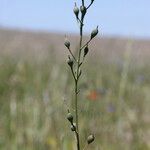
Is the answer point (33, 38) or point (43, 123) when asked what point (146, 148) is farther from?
point (33, 38)

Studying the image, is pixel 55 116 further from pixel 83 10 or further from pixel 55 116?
pixel 83 10

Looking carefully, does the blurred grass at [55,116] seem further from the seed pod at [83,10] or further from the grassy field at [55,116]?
the seed pod at [83,10]

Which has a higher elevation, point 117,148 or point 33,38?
point 117,148

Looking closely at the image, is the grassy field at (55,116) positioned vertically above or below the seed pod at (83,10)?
below

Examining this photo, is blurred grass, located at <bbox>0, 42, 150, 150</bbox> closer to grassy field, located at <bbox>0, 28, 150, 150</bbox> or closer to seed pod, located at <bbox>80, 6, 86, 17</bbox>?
grassy field, located at <bbox>0, 28, 150, 150</bbox>

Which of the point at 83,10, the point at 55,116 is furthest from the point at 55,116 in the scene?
the point at 83,10

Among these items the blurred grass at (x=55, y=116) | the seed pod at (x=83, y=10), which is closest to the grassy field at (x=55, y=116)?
the blurred grass at (x=55, y=116)

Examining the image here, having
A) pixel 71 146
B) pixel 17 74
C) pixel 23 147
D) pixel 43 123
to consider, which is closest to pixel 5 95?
pixel 17 74

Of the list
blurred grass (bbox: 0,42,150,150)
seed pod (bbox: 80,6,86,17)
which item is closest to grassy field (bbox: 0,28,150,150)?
blurred grass (bbox: 0,42,150,150)

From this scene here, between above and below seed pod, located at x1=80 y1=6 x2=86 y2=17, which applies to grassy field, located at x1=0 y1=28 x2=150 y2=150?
below

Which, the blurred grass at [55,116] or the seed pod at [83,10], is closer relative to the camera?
the seed pod at [83,10]

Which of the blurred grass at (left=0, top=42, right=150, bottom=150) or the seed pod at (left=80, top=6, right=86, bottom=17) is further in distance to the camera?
the blurred grass at (left=0, top=42, right=150, bottom=150)
